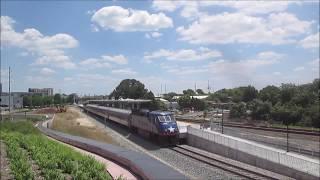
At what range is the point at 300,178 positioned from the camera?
70.6 ft

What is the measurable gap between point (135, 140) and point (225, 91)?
3226 inches

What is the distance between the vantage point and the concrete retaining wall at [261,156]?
72.7 ft

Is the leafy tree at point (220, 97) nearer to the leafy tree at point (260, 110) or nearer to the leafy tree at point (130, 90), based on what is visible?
the leafy tree at point (260, 110)

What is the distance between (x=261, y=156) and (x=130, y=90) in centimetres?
12490

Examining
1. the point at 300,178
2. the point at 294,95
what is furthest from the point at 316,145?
the point at 294,95

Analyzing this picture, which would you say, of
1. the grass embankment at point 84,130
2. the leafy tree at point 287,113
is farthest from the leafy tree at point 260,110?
the grass embankment at point 84,130

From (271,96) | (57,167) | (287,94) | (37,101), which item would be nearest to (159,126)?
(57,167)

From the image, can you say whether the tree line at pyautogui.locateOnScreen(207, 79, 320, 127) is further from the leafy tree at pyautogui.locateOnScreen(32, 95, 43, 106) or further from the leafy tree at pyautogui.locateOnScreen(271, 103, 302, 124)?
the leafy tree at pyautogui.locateOnScreen(32, 95, 43, 106)

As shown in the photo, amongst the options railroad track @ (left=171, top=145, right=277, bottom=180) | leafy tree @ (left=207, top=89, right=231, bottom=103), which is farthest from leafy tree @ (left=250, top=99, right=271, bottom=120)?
railroad track @ (left=171, top=145, right=277, bottom=180)

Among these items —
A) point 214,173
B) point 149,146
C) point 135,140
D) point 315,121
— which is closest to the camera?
point 214,173

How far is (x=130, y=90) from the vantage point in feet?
491

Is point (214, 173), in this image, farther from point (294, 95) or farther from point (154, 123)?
point (294, 95)

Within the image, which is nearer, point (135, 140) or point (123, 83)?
point (135, 140)

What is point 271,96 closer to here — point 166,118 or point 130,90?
point 166,118
